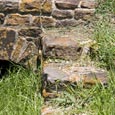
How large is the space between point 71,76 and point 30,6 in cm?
120

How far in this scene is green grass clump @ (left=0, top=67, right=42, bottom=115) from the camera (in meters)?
3.36

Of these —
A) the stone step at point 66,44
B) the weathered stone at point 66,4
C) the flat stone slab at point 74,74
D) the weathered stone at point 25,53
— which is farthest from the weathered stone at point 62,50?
the weathered stone at point 66,4

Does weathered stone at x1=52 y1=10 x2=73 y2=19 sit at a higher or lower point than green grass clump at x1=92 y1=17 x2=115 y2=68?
higher

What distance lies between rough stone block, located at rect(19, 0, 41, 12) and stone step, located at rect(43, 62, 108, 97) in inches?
35.3

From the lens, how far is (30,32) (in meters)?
4.09

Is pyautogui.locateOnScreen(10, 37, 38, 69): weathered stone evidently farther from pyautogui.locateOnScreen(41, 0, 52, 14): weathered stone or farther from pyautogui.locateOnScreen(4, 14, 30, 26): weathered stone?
pyautogui.locateOnScreen(41, 0, 52, 14): weathered stone

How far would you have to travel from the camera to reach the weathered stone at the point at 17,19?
4.13 metres

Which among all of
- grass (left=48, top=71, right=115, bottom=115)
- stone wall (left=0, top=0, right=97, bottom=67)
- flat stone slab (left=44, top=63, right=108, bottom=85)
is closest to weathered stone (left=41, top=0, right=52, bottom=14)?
stone wall (left=0, top=0, right=97, bottom=67)

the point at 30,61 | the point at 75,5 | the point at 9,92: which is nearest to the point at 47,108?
the point at 9,92

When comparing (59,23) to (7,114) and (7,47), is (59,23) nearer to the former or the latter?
(7,47)

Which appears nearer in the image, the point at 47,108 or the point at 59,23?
the point at 47,108

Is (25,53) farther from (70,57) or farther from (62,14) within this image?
(70,57)

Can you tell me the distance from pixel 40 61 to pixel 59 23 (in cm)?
46

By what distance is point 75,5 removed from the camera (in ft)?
13.4
